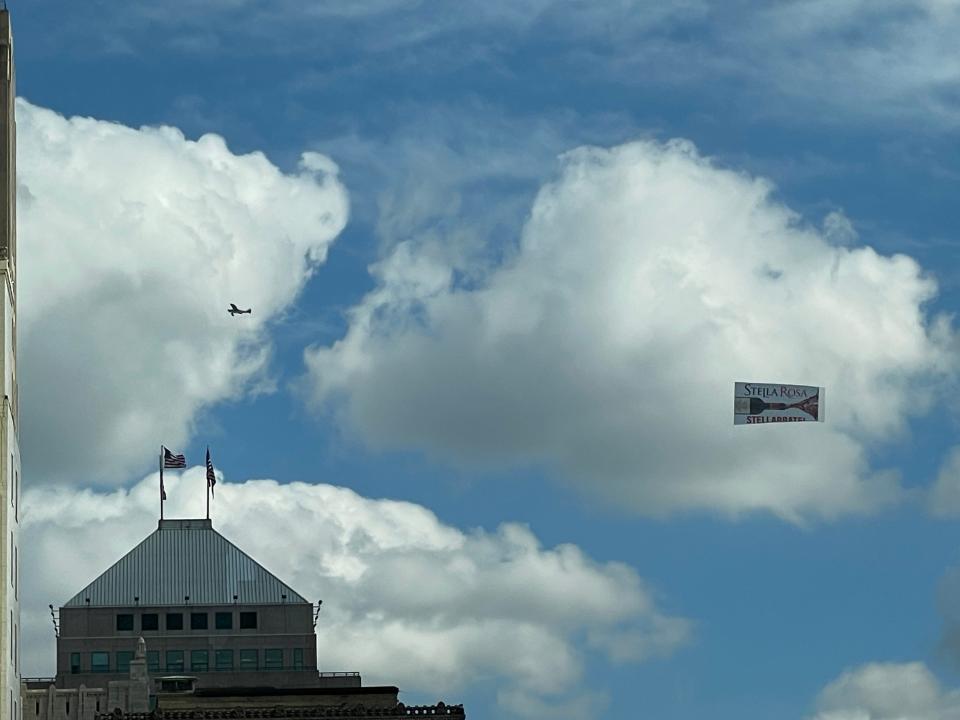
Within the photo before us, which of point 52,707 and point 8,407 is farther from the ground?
point 8,407

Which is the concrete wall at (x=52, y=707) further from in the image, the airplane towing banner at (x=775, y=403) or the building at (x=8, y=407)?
the airplane towing banner at (x=775, y=403)

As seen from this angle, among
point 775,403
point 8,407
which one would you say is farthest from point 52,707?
point 775,403

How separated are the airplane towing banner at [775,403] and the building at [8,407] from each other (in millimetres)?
50847

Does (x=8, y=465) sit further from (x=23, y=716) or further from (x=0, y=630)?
(x=23, y=716)

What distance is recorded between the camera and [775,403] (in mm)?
132125

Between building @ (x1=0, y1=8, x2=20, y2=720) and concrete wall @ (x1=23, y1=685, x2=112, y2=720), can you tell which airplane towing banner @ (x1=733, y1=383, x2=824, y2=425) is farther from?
concrete wall @ (x1=23, y1=685, x2=112, y2=720)

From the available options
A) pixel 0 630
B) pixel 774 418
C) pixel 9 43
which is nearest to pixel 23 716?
pixel 0 630

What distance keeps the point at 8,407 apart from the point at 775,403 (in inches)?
2076

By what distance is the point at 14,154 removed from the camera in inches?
6796

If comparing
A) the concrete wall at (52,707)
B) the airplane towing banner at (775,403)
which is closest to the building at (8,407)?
the concrete wall at (52,707)

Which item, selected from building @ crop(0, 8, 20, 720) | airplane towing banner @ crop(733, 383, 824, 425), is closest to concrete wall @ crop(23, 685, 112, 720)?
building @ crop(0, 8, 20, 720)

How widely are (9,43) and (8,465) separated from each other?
29552 millimetres

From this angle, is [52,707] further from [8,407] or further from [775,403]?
[775,403]

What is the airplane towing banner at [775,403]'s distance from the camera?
5148 inches
